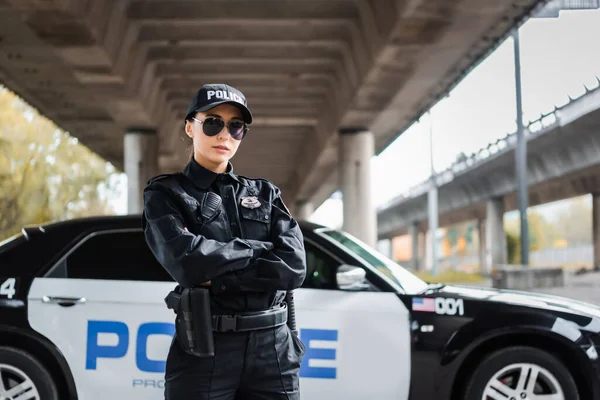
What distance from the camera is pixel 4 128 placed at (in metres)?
32.0

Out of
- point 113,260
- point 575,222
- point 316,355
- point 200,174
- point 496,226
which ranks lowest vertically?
point 316,355

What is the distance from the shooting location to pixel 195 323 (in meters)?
2.24

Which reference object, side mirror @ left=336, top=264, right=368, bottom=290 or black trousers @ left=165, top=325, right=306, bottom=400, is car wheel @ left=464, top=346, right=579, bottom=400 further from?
black trousers @ left=165, top=325, right=306, bottom=400

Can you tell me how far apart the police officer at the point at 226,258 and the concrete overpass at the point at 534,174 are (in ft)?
75.3

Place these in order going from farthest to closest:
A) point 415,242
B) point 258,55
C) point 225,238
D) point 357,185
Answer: point 415,242 → point 357,185 → point 258,55 → point 225,238

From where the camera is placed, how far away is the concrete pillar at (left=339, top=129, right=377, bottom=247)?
19.1 m

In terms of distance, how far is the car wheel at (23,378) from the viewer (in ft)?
13.8

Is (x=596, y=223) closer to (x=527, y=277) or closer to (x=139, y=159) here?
(x=527, y=277)

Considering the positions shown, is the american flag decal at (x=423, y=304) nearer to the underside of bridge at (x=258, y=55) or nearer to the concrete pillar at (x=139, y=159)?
the underside of bridge at (x=258, y=55)

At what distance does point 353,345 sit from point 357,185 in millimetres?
14969

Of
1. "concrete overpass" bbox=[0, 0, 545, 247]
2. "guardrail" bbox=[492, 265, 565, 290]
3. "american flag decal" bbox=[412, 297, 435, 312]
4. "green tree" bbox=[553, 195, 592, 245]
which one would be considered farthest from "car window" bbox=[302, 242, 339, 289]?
"green tree" bbox=[553, 195, 592, 245]

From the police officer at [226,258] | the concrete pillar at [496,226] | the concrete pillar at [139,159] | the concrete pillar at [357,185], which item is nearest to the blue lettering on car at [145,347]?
the police officer at [226,258]

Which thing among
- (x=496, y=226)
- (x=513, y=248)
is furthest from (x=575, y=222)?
(x=496, y=226)

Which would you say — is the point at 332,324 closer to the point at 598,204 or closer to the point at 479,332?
the point at 479,332
